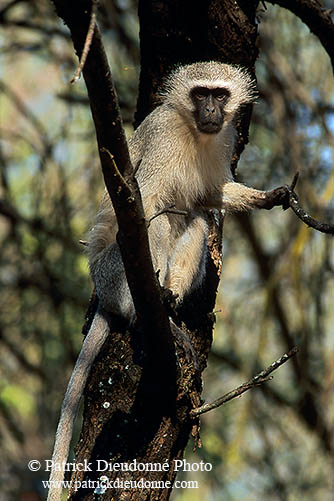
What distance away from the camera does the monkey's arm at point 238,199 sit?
4434mm

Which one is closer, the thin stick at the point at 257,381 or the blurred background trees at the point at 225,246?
the thin stick at the point at 257,381

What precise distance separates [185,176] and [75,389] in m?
1.52

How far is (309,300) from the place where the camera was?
20.6 ft

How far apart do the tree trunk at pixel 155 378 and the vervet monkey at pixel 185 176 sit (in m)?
0.13

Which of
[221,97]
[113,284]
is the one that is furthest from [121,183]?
[221,97]

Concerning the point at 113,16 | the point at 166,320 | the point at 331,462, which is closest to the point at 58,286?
the point at 113,16

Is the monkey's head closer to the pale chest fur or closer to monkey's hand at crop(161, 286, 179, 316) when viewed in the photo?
the pale chest fur

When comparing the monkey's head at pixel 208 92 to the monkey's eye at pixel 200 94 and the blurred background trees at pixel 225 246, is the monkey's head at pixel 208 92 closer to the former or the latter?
the monkey's eye at pixel 200 94

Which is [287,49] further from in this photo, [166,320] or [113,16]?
[166,320]

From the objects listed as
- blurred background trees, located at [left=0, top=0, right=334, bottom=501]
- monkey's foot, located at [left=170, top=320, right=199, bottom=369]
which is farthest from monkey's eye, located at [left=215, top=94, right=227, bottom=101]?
monkey's foot, located at [left=170, top=320, right=199, bottom=369]

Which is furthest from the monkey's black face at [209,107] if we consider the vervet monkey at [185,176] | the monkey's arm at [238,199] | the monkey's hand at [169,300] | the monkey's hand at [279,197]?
the monkey's hand at [169,300]

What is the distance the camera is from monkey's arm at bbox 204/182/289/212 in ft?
14.5

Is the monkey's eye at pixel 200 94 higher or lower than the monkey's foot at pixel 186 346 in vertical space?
higher

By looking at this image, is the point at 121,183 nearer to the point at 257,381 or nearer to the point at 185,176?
the point at 257,381
